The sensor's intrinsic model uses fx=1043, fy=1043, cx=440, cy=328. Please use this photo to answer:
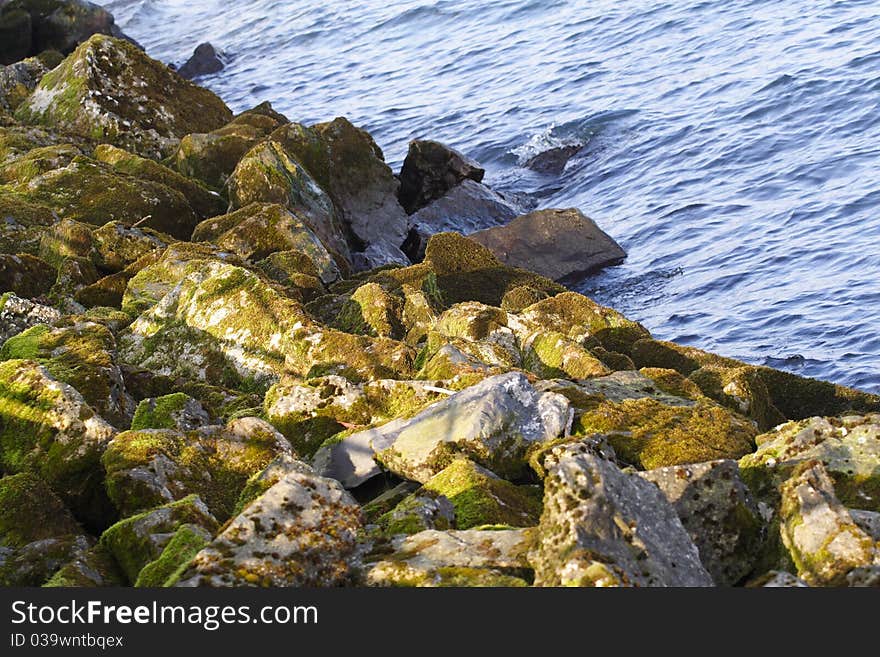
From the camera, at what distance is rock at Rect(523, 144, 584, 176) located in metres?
31.7

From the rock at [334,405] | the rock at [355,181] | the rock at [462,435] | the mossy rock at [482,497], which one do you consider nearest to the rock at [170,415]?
the rock at [334,405]

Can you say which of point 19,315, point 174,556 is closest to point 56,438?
point 174,556

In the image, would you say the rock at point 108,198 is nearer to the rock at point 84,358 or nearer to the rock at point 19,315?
the rock at point 19,315

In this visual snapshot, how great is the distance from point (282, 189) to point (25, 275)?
5.86 m

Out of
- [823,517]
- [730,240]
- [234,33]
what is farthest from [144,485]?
[234,33]

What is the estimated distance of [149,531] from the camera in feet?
26.2

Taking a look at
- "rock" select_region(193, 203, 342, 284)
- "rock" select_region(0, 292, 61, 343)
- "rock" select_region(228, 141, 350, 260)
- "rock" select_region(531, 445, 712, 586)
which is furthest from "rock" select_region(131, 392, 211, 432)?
"rock" select_region(228, 141, 350, 260)

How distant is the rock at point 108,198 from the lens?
19906 millimetres

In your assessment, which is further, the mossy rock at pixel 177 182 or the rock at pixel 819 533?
the mossy rock at pixel 177 182

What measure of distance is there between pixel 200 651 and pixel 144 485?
329 centimetres

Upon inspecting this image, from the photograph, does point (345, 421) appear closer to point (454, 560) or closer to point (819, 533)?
point (454, 560)

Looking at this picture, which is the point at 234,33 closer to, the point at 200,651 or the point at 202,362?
the point at 202,362

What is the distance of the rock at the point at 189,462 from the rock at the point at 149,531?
1.95 feet

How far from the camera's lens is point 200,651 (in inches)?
229
